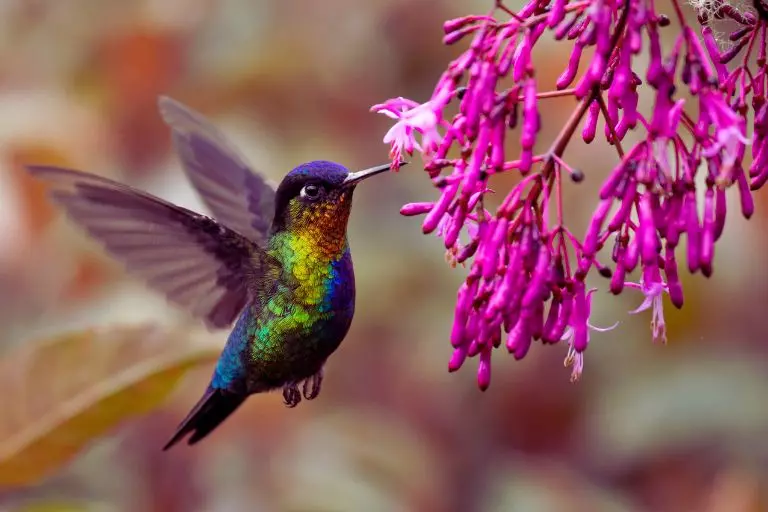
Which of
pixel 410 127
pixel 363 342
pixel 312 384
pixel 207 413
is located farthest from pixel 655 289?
pixel 363 342

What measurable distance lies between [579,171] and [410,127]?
1.37 ft

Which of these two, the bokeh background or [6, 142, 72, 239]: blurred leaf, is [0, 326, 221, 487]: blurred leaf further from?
[6, 142, 72, 239]: blurred leaf

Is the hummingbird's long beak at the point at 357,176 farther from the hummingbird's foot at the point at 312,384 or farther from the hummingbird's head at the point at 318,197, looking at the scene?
the hummingbird's foot at the point at 312,384

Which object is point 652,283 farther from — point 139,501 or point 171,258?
point 139,501

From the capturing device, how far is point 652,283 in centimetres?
193

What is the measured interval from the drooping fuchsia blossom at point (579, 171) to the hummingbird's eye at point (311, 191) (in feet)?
1.80

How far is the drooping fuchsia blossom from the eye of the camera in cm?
173

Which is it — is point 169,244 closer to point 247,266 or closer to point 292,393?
point 247,266

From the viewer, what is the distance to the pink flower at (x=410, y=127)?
1893 millimetres

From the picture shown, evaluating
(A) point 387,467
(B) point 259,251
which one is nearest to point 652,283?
(B) point 259,251

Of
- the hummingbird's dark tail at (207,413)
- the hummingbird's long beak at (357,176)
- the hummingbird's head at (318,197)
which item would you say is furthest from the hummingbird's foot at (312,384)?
the hummingbird's long beak at (357,176)

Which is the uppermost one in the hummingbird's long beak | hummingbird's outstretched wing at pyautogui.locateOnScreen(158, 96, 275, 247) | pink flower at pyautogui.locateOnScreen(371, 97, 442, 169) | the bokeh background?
pink flower at pyautogui.locateOnScreen(371, 97, 442, 169)

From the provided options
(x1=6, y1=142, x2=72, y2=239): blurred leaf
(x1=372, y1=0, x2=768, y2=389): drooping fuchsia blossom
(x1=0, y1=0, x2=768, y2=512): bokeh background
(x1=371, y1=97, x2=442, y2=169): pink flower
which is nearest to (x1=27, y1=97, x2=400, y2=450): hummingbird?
(x1=371, y1=97, x2=442, y2=169): pink flower

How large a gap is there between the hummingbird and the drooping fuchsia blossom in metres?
0.54
